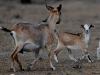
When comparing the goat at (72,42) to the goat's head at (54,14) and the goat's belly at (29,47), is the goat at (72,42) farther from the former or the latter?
the goat's belly at (29,47)

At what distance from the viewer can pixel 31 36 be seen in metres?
12.5

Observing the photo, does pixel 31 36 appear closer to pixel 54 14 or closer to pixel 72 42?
pixel 54 14

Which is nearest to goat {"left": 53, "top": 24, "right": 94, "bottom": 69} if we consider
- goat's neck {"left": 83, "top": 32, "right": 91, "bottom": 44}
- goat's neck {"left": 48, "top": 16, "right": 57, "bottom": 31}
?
goat's neck {"left": 83, "top": 32, "right": 91, "bottom": 44}

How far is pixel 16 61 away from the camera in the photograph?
41.3 ft

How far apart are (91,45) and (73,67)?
4.63 meters

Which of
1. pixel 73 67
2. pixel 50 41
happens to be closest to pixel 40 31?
pixel 50 41

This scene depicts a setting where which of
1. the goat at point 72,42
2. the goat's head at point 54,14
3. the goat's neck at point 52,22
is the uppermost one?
the goat's head at point 54,14

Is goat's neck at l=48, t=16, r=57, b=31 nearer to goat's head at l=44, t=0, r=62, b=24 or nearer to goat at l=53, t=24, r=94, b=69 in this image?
goat's head at l=44, t=0, r=62, b=24

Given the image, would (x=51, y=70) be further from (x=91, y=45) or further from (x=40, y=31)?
(x=91, y=45)

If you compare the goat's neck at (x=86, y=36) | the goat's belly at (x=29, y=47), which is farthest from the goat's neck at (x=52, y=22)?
the goat's neck at (x=86, y=36)

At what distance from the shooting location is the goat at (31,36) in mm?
12359

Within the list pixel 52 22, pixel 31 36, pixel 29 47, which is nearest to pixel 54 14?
pixel 52 22

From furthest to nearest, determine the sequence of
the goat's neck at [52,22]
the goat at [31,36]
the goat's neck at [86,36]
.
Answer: the goat's neck at [86,36] < the goat's neck at [52,22] < the goat at [31,36]

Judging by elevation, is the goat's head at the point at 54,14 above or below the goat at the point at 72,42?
above
